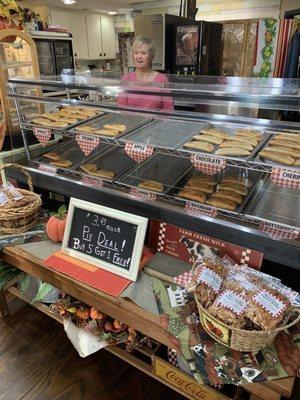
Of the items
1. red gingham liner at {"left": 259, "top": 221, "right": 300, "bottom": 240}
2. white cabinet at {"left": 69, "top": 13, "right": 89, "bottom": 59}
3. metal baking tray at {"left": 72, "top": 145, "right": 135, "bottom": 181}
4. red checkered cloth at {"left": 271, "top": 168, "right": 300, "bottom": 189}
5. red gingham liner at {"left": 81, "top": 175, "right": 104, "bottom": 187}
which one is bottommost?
red gingham liner at {"left": 259, "top": 221, "right": 300, "bottom": 240}

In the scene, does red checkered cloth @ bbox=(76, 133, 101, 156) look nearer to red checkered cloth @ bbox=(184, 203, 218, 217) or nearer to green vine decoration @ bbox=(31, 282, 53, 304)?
red checkered cloth @ bbox=(184, 203, 218, 217)

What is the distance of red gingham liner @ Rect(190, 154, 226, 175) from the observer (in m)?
1.21

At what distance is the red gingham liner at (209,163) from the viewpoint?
121cm

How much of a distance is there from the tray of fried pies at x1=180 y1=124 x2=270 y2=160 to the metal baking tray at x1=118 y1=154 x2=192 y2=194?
0.80ft

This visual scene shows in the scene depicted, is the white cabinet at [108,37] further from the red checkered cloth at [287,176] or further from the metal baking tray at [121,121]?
the red checkered cloth at [287,176]

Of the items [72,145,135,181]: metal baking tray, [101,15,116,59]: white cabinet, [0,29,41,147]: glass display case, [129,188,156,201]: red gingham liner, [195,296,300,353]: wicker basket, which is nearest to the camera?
[195,296,300,353]: wicker basket

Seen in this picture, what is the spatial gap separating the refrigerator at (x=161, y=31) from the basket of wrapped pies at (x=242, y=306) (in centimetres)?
351

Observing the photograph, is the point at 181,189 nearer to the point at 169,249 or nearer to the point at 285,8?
the point at 169,249

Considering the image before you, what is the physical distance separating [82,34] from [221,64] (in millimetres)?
3580

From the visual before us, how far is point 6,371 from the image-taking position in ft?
5.36

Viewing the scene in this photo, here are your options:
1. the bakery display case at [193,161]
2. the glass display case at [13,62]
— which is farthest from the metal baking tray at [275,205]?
the glass display case at [13,62]

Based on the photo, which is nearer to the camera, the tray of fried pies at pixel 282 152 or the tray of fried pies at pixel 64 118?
the tray of fried pies at pixel 282 152

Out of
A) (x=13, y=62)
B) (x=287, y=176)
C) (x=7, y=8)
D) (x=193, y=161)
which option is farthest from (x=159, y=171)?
(x=7, y=8)

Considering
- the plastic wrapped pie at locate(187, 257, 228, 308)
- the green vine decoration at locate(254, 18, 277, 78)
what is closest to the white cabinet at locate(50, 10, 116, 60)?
the green vine decoration at locate(254, 18, 277, 78)
